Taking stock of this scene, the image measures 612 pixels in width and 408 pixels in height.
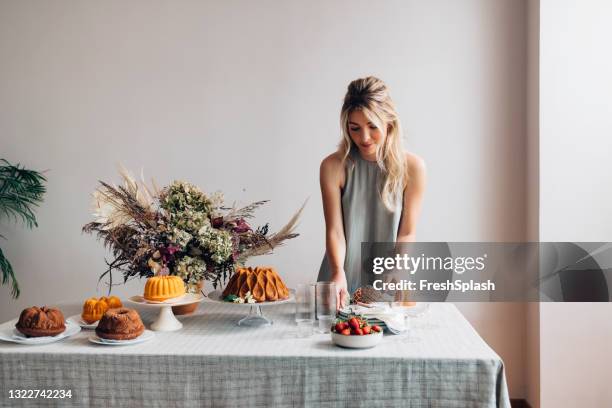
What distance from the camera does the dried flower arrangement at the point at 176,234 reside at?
82.2 inches

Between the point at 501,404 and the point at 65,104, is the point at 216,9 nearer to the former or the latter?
the point at 65,104

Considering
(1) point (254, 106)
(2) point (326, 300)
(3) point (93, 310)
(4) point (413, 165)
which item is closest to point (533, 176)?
(4) point (413, 165)

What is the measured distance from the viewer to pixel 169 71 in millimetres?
3559

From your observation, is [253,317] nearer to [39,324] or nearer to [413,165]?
[39,324]

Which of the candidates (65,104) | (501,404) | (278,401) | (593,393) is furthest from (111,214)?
(593,393)

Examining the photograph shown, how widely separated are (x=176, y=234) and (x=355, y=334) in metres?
0.76

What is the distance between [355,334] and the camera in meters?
1.71

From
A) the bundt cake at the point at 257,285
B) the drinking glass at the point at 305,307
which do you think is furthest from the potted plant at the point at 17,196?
the drinking glass at the point at 305,307

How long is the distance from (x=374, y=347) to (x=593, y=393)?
6.56 ft

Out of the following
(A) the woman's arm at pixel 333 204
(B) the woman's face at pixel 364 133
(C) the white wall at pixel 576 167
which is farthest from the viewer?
(C) the white wall at pixel 576 167

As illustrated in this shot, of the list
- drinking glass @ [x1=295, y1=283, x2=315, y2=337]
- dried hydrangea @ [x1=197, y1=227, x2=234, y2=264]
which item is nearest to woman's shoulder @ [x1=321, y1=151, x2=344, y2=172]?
dried hydrangea @ [x1=197, y1=227, x2=234, y2=264]

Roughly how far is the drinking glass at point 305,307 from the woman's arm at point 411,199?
79cm

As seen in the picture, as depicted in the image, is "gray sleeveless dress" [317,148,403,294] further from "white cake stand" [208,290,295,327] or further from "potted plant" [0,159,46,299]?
"potted plant" [0,159,46,299]

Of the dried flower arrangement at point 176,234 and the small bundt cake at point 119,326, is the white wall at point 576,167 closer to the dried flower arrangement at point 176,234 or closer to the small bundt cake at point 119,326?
the dried flower arrangement at point 176,234
